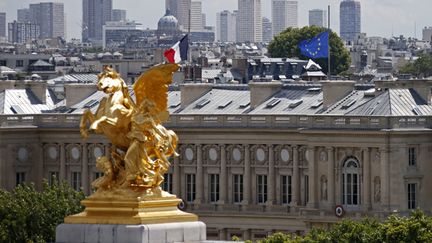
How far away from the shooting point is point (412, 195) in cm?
11700

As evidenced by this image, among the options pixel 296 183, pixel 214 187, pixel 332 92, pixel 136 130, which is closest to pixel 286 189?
pixel 296 183

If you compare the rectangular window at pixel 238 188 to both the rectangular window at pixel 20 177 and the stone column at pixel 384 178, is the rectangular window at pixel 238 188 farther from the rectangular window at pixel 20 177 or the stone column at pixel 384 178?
the rectangular window at pixel 20 177

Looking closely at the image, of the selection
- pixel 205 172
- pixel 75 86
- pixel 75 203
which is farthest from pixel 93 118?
pixel 75 86

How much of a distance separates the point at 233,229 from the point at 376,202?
28.0ft

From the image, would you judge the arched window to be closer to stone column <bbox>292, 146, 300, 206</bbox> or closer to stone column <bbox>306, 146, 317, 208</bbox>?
stone column <bbox>306, 146, 317, 208</bbox>

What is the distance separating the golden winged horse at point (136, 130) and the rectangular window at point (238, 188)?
3156 inches

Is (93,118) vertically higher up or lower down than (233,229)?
higher up

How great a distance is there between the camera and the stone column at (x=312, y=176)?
120125 mm

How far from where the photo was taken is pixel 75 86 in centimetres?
13425

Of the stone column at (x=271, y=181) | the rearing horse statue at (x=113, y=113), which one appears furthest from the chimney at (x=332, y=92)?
the rearing horse statue at (x=113, y=113)

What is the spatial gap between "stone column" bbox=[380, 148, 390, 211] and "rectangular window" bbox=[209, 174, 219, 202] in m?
11.3

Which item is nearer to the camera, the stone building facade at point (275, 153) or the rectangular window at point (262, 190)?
the stone building facade at point (275, 153)

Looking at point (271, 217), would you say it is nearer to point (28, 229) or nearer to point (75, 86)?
point (75, 86)

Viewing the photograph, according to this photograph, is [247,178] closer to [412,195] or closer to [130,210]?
[412,195]
